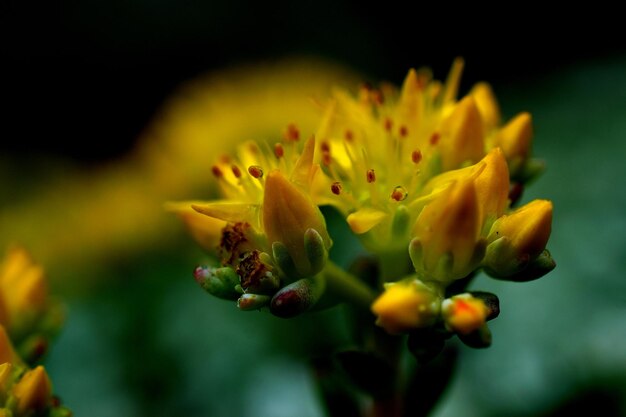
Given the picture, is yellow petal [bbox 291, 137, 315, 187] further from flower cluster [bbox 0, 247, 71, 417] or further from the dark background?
the dark background

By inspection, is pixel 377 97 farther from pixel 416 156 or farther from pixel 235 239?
pixel 235 239

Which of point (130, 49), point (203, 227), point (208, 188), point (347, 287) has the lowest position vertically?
point (208, 188)

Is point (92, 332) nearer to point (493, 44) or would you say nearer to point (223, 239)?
point (223, 239)

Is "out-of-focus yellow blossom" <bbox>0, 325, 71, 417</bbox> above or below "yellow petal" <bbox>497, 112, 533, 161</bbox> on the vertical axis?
below

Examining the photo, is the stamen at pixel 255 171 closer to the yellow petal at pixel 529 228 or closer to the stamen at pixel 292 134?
the stamen at pixel 292 134

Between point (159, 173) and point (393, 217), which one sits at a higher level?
point (393, 217)

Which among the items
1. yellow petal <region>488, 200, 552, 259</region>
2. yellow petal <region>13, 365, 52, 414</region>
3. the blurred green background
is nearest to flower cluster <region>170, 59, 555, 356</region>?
yellow petal <region>488, 200, 552, 259</region>

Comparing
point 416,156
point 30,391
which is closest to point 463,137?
point 416,156
